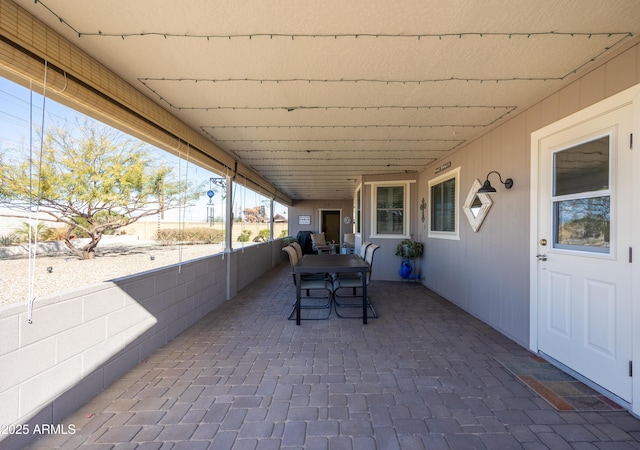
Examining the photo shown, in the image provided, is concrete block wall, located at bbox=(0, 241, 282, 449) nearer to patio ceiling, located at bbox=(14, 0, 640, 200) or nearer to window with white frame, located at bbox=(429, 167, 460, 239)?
patio ceiling, located at bbox=(14, 0, 640, 200)

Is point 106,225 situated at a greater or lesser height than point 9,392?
greater

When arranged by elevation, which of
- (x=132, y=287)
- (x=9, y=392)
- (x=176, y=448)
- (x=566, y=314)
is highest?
(x=132, y=287)

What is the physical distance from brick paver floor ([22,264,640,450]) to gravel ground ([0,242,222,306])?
82cm

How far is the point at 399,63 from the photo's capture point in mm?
2076

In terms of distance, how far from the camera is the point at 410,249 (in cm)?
571

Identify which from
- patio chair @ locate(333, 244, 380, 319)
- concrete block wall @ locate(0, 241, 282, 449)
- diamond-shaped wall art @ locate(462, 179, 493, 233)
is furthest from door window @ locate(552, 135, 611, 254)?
concrete block wall @ locate(0, 241, 282, 449)

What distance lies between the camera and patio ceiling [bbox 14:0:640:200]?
5.19 ft

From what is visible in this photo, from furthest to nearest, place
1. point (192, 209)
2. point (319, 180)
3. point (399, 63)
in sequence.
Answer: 1. point (319, 180)
2. point (192, 209)
3. point (399, 63)

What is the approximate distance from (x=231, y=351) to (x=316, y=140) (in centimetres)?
275

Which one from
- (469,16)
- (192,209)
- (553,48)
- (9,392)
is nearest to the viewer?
(9,392)

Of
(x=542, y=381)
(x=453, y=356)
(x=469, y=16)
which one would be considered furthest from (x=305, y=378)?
(x=469, y=16)

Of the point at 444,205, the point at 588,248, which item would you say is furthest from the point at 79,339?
the point at 444,205

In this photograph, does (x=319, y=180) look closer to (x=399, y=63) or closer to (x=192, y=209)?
(x=192, y=209)

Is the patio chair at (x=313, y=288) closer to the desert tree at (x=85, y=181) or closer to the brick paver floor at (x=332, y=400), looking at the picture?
the brick paver floor at (x=332, y=400)
